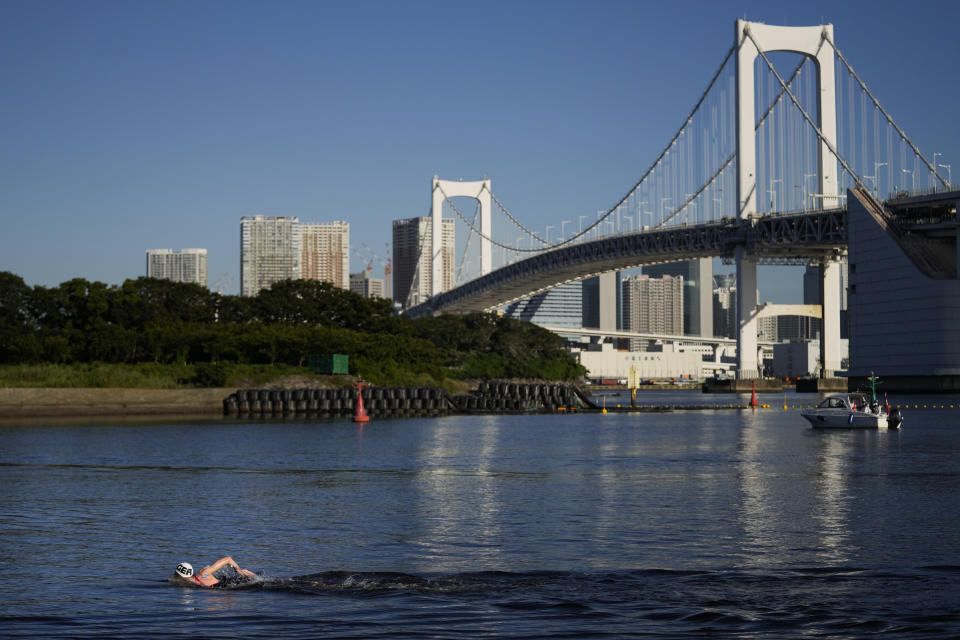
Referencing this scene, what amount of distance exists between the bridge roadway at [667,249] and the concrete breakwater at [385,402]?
25.3 meters

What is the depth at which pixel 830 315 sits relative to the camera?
301 feet

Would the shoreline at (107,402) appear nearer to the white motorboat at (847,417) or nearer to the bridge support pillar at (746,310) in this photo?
the white motorboat at (847,417)

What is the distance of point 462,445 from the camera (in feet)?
117

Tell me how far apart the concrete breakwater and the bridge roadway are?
2534 centimetres

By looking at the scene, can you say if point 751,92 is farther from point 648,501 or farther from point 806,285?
point 806,285

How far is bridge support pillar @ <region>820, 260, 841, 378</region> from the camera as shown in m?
90.9

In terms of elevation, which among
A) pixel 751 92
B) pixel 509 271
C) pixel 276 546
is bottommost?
pixel 276 546

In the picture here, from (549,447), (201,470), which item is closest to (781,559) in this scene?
(201,470)

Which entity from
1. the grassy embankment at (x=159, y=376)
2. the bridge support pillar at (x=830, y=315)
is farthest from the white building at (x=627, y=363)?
the grassy embankment at (x=159, y=376)

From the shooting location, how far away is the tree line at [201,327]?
64188 millimetres

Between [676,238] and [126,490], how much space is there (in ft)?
241

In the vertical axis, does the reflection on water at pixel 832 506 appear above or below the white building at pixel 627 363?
below

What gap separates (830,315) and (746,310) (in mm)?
6303

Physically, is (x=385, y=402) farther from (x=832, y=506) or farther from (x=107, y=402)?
(x=832, y=506)
